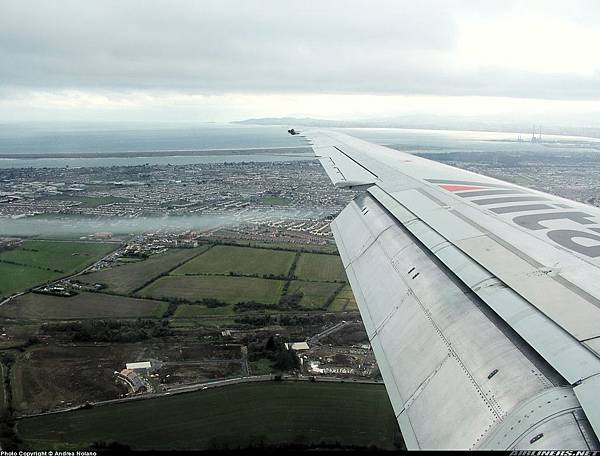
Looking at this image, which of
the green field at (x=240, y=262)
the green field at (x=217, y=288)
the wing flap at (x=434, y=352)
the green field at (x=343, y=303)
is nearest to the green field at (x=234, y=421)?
the green field at (x=343, y=303)

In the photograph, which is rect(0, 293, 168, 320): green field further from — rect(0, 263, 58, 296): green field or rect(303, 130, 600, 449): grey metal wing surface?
rect(303, 130, 600, 449): grey metal wing surface

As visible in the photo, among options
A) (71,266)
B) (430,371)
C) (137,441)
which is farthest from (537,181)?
(430,371)

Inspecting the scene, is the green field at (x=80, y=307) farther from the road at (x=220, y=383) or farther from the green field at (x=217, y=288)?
the road at (x=220, y=383)

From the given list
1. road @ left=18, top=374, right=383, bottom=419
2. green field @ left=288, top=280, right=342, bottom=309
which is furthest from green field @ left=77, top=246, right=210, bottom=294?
road @ left=18, top=374, right=383, bottom=419

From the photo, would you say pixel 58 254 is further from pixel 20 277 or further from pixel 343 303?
pixel 343 303

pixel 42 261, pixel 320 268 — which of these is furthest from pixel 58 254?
pixel 320 268
